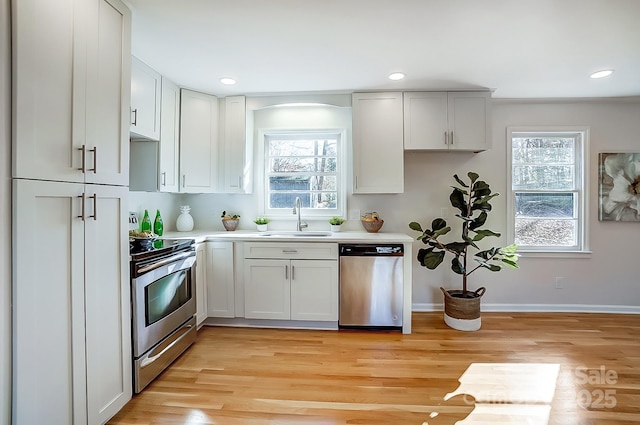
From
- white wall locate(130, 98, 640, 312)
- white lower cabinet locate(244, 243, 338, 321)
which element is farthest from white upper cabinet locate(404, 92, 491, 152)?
white lower cabinet locate(244, 243, 338, 321)

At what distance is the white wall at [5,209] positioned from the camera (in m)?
1.18

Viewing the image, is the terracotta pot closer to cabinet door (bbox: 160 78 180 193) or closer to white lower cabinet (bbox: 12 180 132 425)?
cabinet door (bbox: 160 78 180 193)

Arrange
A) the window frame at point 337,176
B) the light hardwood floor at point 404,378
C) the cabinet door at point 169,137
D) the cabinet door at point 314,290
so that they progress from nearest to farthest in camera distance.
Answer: the light hardwood floor at point 404,378
the cabinet door at point 169,137
the cabinet door at point 314,290
the window frame at point 337,176

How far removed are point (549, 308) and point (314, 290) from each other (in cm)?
277

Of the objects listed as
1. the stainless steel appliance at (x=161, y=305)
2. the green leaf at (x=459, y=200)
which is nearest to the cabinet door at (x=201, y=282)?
the stainless steel appliance at (x=161, y=305)

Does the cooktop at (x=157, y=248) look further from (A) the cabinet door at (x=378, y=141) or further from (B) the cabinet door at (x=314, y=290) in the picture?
(A) the cabinet door at (x=378, y=141)

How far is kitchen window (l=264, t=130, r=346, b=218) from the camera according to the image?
3.65 m

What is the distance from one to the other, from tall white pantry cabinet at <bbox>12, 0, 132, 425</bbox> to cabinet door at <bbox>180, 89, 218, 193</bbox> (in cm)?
129

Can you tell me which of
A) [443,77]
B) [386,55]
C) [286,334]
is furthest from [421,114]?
[286,334]

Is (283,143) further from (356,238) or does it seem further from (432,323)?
(432,323)

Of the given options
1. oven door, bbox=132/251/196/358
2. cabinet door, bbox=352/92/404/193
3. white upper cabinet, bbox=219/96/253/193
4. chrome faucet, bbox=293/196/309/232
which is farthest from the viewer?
chrome faucet, bbox=293/196/309/232

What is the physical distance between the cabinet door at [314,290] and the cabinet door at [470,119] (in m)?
1.83

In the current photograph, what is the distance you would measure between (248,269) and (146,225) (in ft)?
3.38

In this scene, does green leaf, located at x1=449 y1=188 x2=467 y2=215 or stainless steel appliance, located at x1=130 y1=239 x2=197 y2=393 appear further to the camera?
green leaf, located at x1=449 y1=188 x2=467 y2=215
